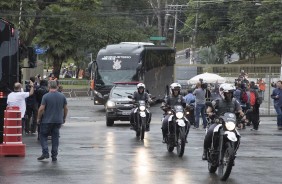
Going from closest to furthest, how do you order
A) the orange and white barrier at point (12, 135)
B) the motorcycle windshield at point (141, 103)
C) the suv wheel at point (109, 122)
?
the orange and white barrier at point (12, 135) < the motorcycle windshield at point (141, 103) < the suv wheel at point (109, 122)

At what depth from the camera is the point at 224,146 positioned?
15.4m

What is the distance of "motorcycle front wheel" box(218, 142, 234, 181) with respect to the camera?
14977mm

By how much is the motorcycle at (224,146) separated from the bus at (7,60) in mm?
7066

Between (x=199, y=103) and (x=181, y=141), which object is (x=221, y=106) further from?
(x=199, y=103)

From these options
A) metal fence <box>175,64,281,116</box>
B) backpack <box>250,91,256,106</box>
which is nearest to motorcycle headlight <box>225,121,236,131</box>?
backpack <box>250,91,256,106</box>

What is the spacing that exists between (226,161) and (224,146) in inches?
11.5

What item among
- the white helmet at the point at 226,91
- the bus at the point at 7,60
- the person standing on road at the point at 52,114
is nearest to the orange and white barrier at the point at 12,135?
the person standing on road at the point at 52,114

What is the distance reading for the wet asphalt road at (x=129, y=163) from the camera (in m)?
15.3

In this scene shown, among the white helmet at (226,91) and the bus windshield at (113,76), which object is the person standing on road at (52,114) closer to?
the white helmet at (226,91)

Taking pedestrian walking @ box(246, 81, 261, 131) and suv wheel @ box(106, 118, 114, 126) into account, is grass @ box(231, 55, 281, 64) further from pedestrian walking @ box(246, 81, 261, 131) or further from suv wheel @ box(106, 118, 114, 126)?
pedestrian walking @ box(246, 81, 261, 131)

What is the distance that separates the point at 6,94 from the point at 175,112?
4.58 meters

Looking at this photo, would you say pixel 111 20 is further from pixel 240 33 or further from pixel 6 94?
pixel 6 94

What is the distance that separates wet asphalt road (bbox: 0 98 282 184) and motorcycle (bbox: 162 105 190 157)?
28 cm

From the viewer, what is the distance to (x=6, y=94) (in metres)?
21.8
